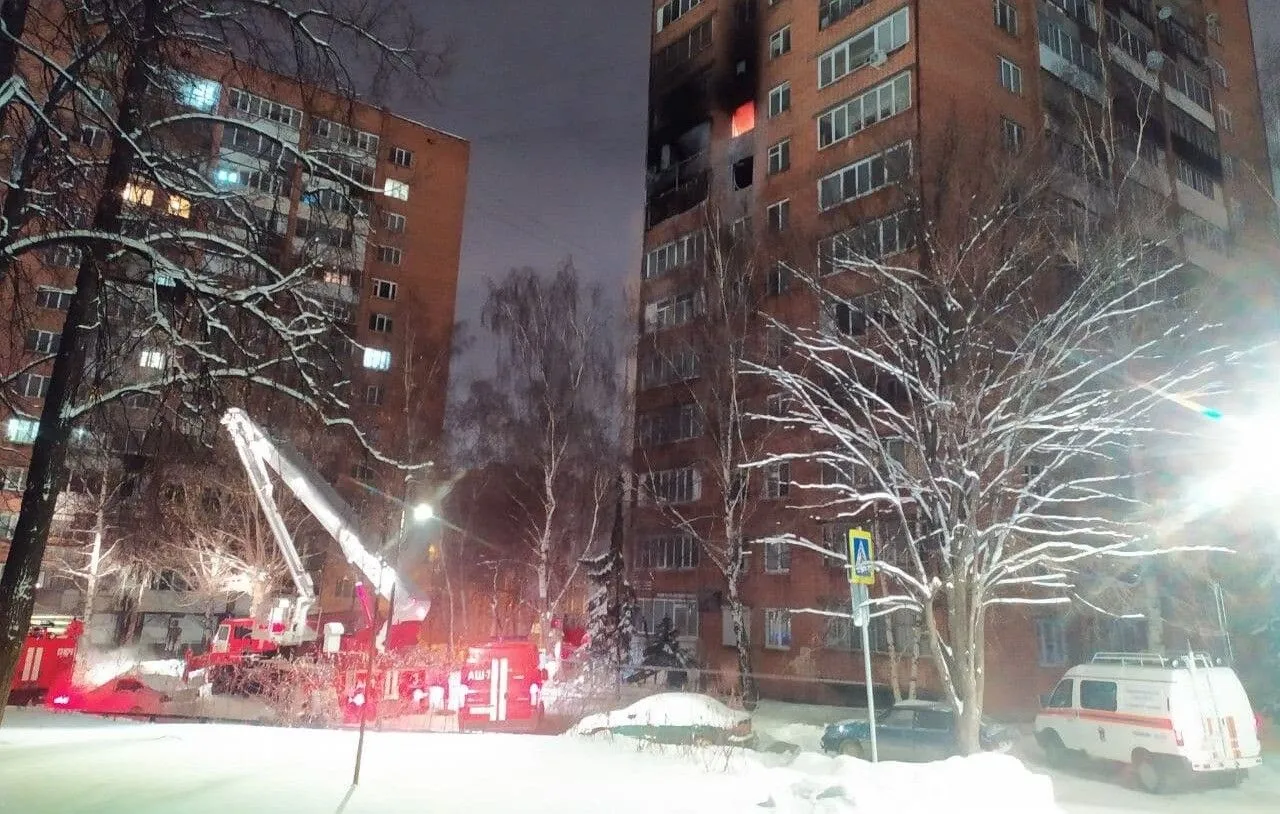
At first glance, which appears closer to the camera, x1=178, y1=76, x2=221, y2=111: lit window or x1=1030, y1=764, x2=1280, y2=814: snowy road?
x1=178, y1=76, x2=221, y2=111: lit window

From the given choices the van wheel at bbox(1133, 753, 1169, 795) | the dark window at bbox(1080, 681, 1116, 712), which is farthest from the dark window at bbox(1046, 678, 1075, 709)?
the van wheel at bbox(1133, 753, 1169, 795)

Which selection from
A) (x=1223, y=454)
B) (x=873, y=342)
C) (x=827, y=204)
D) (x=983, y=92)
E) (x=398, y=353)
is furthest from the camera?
(x=398, y=353)

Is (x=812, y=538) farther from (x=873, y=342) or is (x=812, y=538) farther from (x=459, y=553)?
(x=459, y=553)

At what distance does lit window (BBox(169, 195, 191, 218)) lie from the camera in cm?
919

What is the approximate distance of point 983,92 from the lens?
1145 inches

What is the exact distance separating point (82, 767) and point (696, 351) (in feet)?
66.1

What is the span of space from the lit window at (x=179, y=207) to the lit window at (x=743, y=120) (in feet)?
97.1

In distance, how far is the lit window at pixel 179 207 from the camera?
30.1 ft

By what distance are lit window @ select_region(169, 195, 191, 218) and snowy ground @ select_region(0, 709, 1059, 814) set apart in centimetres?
598

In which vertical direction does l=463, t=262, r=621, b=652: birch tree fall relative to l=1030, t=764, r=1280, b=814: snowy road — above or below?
above

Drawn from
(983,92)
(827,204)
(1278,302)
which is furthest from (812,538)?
(983,92)

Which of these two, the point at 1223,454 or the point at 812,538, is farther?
the point at 812,538

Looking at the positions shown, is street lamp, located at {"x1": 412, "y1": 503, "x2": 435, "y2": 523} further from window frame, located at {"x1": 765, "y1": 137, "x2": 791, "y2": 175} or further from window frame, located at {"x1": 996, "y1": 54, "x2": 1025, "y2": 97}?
window frame, located at {"x1": 996, "y1": 54, "x2": 1025, "y2": 97}

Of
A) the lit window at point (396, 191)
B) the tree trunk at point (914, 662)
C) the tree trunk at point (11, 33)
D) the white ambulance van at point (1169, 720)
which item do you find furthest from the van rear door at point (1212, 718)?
the tree trunk at point (11, 33)
